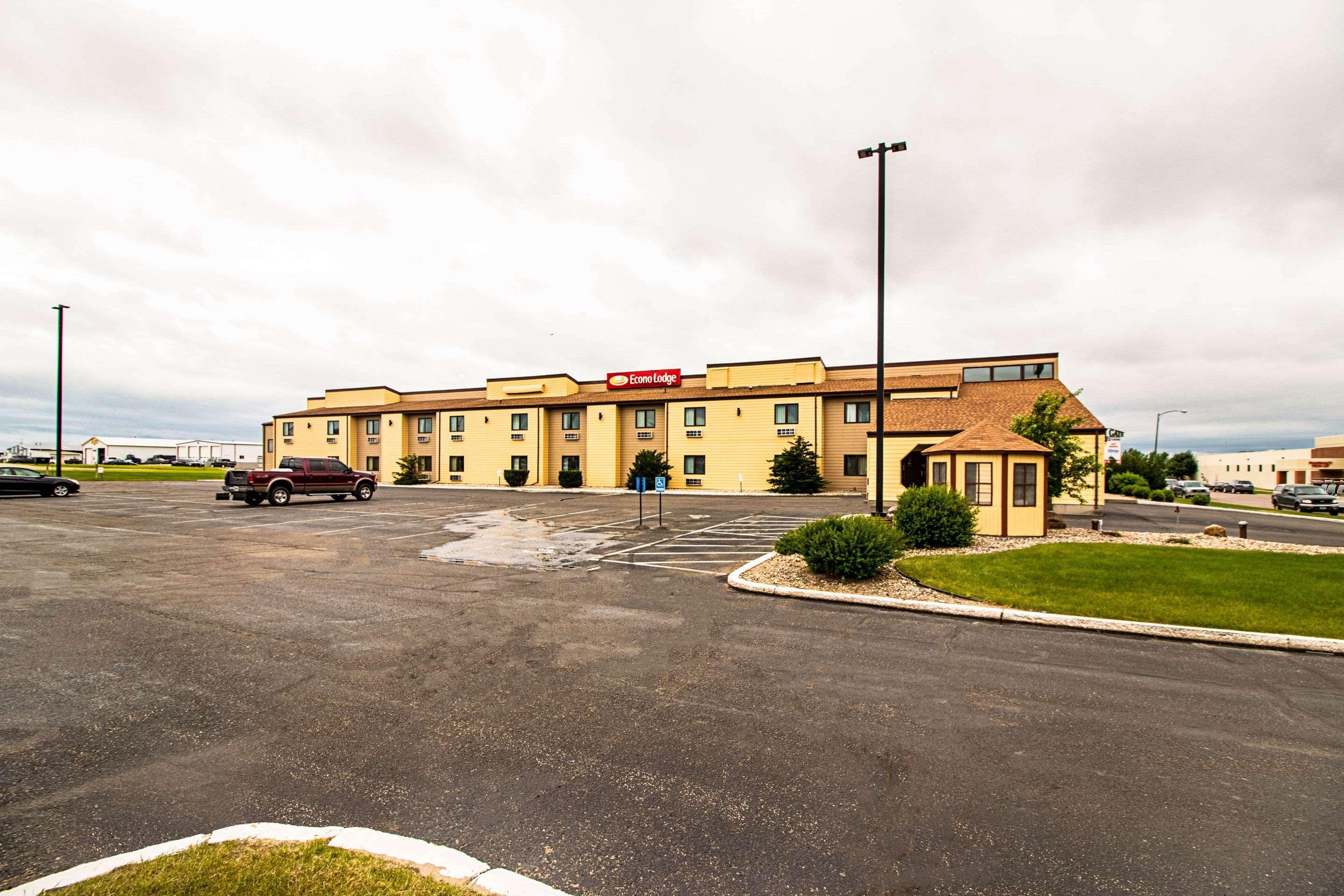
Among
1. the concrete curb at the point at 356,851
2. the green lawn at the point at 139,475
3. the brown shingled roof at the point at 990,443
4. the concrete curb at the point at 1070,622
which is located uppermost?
the brown shingled roof at the point at 990,443

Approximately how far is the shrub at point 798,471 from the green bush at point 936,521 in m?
22.7

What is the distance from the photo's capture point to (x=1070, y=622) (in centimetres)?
788

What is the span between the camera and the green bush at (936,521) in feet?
45.2

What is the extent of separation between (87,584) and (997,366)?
44495 mm

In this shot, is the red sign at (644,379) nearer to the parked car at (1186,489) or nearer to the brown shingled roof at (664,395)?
the brown shingled roof at (664,395)

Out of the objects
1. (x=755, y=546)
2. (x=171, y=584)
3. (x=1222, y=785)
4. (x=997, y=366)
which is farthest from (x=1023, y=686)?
(x=997, y=366)

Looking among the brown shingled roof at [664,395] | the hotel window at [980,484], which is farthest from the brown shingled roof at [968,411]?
the hotel window at [980,484]

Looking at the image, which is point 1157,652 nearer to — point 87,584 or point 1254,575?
point 1254,575

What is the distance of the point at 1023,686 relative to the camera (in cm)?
573

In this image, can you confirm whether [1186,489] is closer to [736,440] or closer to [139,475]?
[736,440]

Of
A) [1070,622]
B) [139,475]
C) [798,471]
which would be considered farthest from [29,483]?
[1070,622]

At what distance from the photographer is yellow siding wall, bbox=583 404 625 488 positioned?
43.9 metres

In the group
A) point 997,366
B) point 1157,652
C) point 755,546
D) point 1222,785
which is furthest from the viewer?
point 997,366

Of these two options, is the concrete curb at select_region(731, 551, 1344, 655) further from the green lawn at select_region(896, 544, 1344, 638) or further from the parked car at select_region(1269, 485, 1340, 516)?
the parked car at select_region(1269, 485, 1340, 516)
